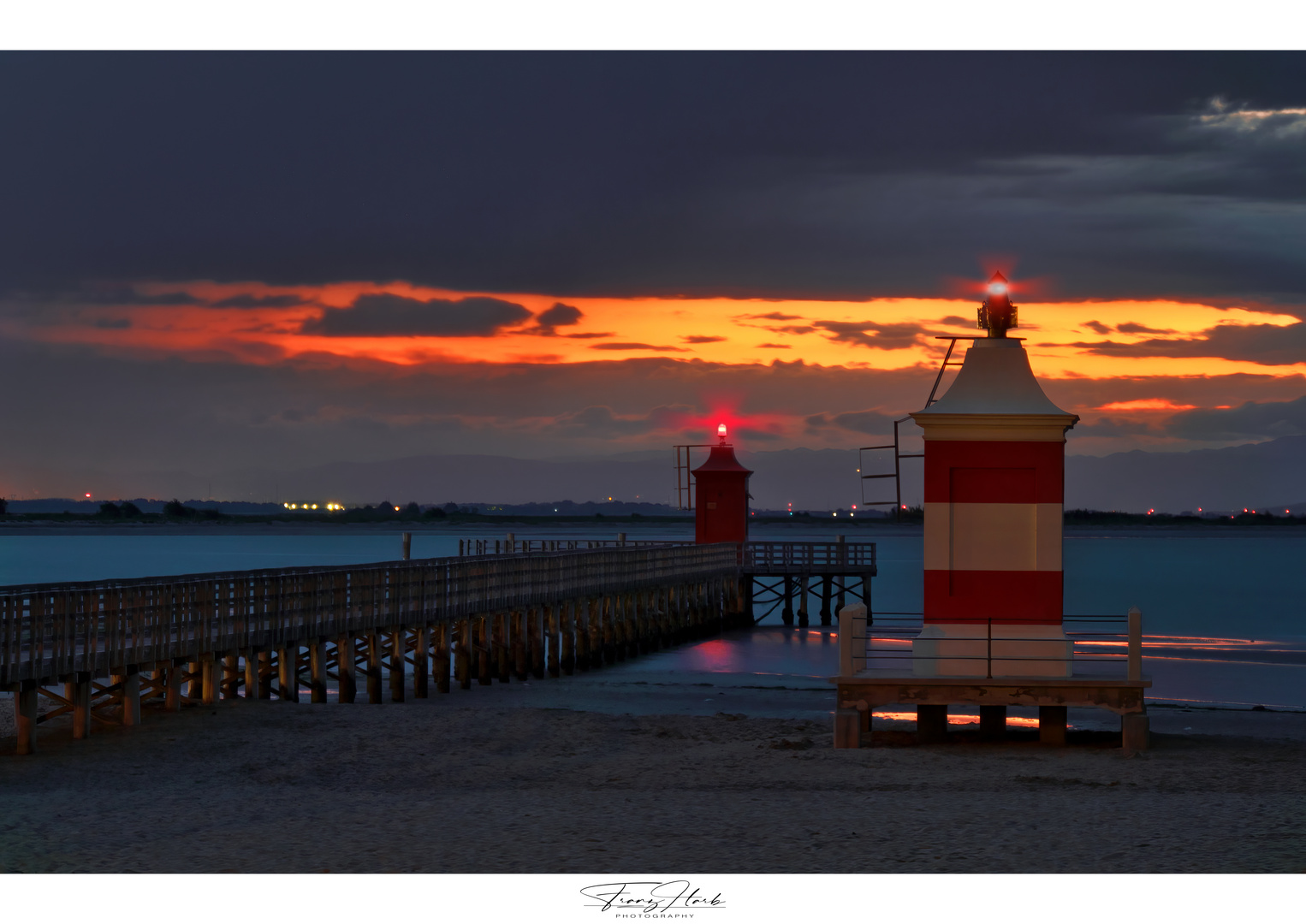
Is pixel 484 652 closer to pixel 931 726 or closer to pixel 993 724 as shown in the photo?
pixel 931 726

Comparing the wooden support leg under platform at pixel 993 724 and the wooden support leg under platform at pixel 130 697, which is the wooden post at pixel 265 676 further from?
the wooden support leg under platform at pixel 993 724

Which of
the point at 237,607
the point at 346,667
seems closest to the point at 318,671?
the point at 346,667

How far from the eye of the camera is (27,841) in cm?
977

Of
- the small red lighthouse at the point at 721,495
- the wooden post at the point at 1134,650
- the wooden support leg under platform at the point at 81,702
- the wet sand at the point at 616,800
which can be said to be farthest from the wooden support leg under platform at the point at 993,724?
the small red lighthouse at the point at 721,495

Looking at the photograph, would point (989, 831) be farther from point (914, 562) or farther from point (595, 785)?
point (914, 562)

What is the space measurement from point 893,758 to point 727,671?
18.5 meters

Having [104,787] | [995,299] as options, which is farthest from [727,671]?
[104,787]

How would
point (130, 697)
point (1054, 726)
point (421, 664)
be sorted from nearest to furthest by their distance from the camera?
point (1054, 726) < point (130, 697) < point (421, 664)

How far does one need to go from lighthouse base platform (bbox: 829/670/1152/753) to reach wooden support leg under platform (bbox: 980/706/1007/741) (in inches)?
25.1

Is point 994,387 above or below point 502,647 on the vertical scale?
above
